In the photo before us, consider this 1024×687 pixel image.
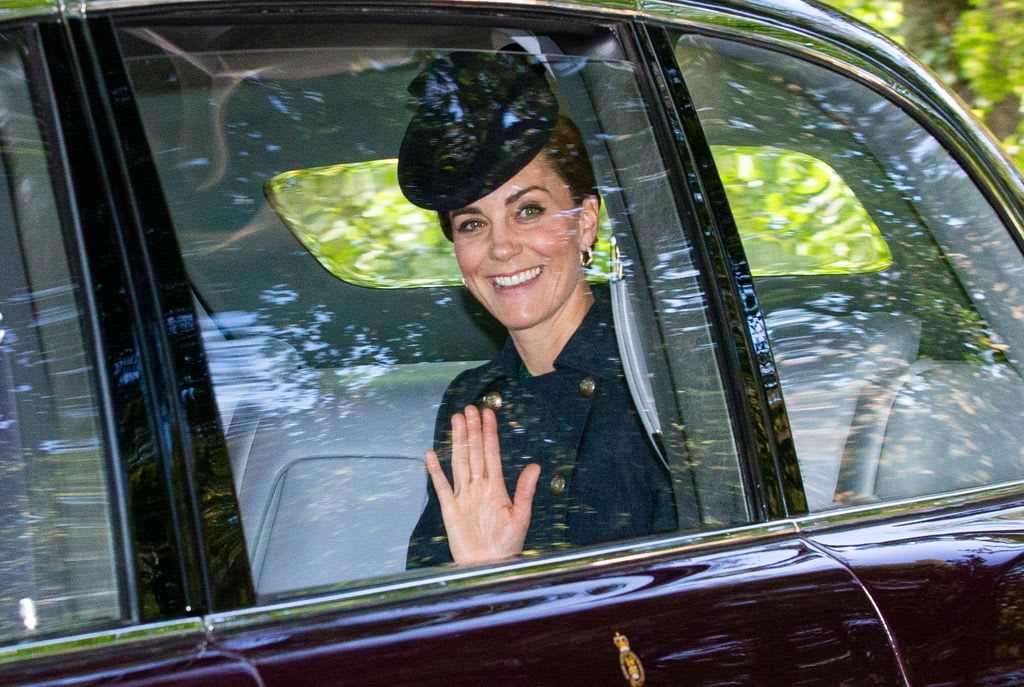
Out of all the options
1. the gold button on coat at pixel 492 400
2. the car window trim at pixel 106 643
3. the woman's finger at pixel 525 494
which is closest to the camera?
the car window trim at pixel 106 643

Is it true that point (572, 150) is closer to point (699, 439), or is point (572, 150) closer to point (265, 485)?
point (699, 439)

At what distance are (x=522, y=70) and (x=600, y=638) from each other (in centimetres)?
80

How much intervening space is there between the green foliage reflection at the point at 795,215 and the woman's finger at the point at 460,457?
1.51 ft

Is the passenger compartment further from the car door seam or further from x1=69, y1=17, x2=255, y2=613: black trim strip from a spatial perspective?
the car door seam

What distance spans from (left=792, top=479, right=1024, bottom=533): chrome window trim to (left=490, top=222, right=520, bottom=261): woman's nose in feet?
1.88

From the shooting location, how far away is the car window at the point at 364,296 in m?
1.46

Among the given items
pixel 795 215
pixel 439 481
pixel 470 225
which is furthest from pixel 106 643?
pixel 795 215

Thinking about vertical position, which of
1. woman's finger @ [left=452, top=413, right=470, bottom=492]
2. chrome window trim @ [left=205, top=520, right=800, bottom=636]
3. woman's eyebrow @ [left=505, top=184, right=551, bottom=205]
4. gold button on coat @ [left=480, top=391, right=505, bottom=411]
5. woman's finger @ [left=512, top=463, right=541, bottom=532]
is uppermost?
woman's eyebrow @ [left=505, top=184, right=551, bottom=205]

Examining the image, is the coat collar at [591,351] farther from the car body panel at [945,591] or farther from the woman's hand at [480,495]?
the car body panel at [945,591]

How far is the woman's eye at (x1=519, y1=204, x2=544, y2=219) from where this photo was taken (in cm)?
178

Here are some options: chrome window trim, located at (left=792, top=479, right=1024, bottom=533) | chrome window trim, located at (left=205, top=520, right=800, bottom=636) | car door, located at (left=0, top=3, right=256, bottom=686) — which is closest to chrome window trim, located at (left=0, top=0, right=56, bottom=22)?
car door, located at (left=0, top=3, right=256, bottom=686)

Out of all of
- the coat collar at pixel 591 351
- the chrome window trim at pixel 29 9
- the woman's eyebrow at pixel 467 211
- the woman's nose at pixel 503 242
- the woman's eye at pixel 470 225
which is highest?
the chrome window trim at pixel 29 9

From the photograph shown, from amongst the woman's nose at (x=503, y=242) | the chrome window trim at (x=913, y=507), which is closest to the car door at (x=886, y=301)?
the chrome window trim at (x=913, y=507)

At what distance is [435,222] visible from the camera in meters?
1.74
